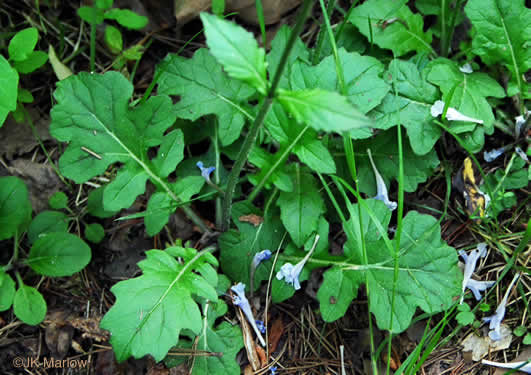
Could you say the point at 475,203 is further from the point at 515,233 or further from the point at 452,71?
the point at 452,71

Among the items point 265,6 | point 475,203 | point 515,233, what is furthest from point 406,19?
point 515,233

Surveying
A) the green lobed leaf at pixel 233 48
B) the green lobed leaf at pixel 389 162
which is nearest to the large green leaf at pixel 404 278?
the green lobed leaf at pixel 389 162

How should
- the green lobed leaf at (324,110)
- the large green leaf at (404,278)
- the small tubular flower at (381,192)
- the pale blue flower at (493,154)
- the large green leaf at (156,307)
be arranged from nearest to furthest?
the green lobed leaf at (324,110) → the large green leaf at (156,307) → the large green leaf at (404,278) → the small tubular flower at (381,192) → the pale blue flower at (493,154)

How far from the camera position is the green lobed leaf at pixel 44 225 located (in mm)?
2854

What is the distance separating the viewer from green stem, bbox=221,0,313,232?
1526 mm

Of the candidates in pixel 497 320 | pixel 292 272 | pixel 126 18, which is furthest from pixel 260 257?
pixel 126 18

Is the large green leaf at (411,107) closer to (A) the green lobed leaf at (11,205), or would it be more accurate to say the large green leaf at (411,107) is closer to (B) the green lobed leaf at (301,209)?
(B) the green lobed leaf at (301,209)

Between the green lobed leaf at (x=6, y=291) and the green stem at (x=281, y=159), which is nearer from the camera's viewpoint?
the green stem at (x=281, y=159)

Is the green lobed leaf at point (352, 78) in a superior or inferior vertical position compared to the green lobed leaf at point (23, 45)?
inferior

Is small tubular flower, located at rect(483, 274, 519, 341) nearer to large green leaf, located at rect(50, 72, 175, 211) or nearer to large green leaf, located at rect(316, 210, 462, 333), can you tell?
large green leaf, located at rect(316, 210, 462, 333)

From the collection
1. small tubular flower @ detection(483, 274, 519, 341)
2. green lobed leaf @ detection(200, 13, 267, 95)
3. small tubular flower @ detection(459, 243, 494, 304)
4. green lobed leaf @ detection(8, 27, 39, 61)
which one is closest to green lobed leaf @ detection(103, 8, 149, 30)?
green lobed leaf @ detection(8, 27, 39, 61)

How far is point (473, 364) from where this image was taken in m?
2.54

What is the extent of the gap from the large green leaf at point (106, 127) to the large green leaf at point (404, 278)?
1.09 metres

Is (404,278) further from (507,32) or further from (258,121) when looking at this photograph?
(507,32)
